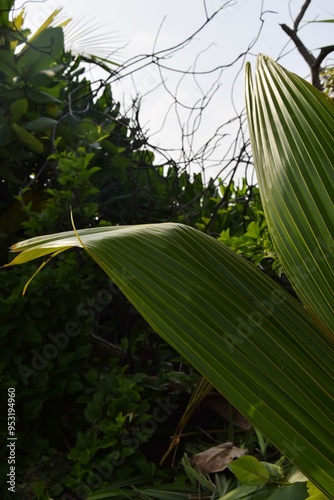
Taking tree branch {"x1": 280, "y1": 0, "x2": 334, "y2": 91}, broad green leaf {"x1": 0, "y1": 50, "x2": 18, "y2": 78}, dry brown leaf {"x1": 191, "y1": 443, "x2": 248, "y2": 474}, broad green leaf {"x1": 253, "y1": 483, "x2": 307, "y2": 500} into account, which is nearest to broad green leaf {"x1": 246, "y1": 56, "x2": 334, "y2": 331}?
broad green leaf {"x1": 253, "y1": 483, "x2": 307, "y2": 500}

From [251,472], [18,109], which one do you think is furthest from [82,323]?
[251,472]

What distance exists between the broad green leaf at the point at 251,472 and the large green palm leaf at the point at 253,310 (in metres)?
0.47

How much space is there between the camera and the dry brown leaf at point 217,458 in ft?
4.20

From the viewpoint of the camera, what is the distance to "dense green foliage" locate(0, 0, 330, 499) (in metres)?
1.59

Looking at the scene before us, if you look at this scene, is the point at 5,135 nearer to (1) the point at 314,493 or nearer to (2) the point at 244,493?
(2) the point at 244,493

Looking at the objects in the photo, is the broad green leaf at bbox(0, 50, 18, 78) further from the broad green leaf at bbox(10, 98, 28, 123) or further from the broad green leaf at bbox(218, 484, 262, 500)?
the broad green leaf at bbox(218, 484, 262, 500)

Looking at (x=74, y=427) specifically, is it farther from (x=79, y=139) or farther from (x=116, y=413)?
(x=79, y=139)

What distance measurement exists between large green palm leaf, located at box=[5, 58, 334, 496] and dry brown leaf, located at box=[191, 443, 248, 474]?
72cm

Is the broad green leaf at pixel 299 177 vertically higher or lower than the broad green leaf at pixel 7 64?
lower

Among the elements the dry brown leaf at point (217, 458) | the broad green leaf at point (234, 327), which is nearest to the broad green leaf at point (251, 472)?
the dry brown leaf at point (217, 458)

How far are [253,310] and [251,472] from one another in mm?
534

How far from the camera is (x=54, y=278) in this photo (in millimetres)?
1874

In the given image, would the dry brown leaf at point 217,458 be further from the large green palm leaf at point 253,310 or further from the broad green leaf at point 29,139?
the broad green leaf at point 29,139

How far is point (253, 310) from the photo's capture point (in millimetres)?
620
